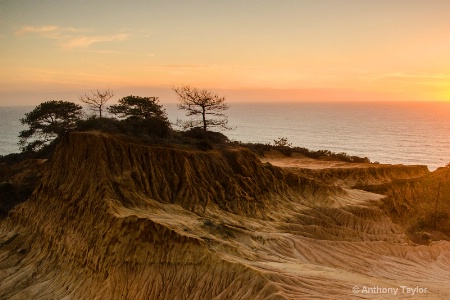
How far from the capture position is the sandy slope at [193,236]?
55.9ft

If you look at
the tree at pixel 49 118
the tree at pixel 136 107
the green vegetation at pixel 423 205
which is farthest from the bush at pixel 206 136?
the tree at pixel 49 118

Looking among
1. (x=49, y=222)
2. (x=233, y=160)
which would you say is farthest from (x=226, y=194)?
(x=49, y=222)

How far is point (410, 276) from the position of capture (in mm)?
20391

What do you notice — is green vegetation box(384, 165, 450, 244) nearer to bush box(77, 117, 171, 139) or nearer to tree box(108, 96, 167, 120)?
bush box(77, 117, 171, 139)

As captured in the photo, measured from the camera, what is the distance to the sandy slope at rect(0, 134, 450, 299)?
1703cm

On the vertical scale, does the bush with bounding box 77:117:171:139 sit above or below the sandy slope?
above

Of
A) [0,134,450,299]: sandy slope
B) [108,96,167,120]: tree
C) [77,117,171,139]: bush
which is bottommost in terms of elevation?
[0,134,450,299]: sandy slope

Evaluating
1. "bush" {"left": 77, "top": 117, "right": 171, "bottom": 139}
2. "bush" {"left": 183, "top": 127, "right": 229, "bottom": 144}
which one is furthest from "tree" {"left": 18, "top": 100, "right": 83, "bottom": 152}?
"bush" {"left": 183, "top": 127, "right": 229, "bottom": 144}

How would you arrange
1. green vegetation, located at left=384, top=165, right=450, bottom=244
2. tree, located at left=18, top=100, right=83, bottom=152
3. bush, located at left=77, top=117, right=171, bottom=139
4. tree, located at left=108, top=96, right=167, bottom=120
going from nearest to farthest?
bush, located at left=77, top=117, right=171, bottom=139 < green vegetation, located at left=384, top=165, right=450, bottom=244 < tree, located at left=108, top=96, right=167, bottom=120 < tree, located at left=18, top=100, right=83, bottom=152

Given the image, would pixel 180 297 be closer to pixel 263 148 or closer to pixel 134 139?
pixel 134 139

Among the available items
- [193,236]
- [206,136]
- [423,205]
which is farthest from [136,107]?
[423,205]

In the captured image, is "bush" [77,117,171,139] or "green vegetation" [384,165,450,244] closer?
"bush" [77,117,171,139]

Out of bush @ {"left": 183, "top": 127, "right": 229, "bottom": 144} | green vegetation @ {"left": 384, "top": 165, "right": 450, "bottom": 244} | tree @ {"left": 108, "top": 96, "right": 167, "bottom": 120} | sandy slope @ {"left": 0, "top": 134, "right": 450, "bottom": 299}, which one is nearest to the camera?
sandy slope @ {"left": 0, "top": 134, "right": 450, "bottom": 299}

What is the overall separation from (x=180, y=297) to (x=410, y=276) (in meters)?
12.0
